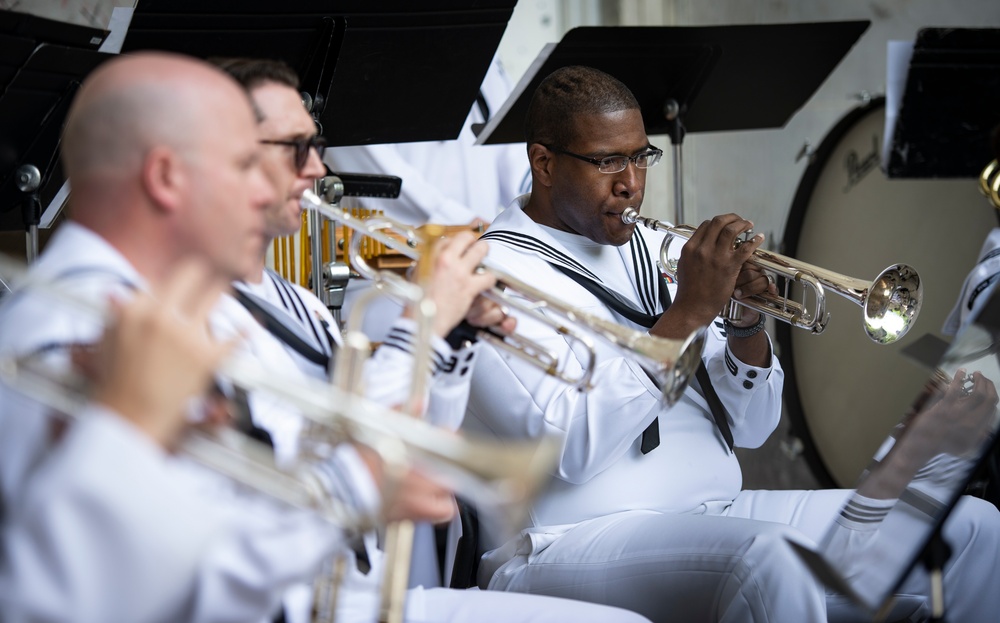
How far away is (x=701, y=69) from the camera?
12.7ft

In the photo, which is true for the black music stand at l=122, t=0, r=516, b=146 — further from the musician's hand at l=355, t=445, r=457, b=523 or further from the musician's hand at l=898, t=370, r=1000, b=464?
the musician's hand at l=898, t=370, r=1000, b=464

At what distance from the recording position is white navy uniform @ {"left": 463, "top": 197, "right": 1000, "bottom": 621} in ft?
7.77

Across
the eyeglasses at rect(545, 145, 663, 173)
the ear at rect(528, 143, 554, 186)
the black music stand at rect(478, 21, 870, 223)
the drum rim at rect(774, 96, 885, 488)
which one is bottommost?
the drum rim at rect(774, 96, 885, 488)

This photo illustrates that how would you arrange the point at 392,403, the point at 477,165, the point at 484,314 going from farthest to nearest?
the point at 477,165 < the point at 484,314 < the point at 392,403

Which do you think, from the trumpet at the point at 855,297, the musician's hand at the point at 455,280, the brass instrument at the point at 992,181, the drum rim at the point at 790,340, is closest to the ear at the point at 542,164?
the trumpet at the point at 855,297

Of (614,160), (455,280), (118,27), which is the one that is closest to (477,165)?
(614,160)

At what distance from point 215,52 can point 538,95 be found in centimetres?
89

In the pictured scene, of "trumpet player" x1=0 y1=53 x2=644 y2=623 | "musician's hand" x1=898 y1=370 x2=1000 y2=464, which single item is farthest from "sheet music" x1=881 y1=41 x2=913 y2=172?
"trumpet player" x1=0 y1=53 x2=644 y2=623

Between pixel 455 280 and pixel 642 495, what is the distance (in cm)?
98

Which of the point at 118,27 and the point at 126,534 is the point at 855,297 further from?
the point at 126,534

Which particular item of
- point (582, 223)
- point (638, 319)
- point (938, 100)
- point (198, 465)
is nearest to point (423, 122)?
point (582, 223)

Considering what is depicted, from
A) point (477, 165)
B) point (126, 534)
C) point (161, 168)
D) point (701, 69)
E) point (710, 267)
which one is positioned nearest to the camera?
point (126, 534)

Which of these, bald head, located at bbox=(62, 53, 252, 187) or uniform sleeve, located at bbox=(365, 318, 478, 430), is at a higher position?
bald head, located at bbox=(62, 53, 252, 187)

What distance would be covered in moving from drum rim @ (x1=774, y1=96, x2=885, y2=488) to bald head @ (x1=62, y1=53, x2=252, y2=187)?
12.7ft
